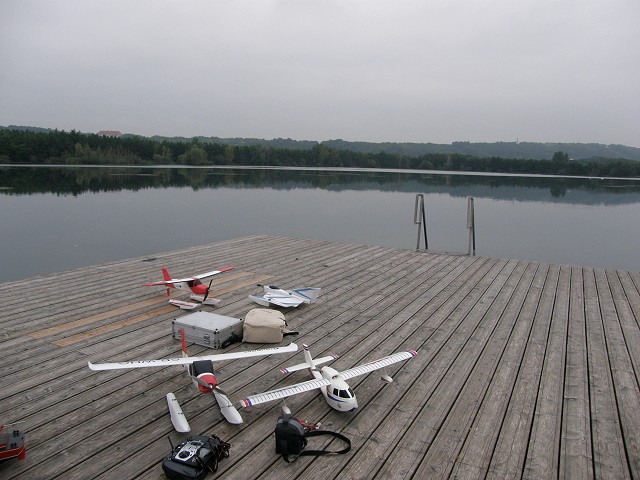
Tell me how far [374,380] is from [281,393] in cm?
98

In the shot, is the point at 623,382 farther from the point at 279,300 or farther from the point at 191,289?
the point at 191,289

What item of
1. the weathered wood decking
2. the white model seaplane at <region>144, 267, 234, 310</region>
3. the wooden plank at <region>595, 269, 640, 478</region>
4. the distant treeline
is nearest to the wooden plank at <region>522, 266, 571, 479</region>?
the weathered wood decking

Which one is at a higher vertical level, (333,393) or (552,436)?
(333,393)

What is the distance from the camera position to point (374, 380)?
12.8 ft

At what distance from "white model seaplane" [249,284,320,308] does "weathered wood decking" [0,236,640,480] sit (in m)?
0.14

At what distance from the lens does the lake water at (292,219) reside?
14.1 meters

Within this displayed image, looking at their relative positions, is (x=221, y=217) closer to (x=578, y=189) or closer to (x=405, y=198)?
(x=405, y=198)

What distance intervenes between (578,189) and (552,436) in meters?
32.8

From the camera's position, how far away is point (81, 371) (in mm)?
3967

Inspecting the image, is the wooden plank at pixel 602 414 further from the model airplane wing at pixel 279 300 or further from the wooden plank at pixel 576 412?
the model airplane wing at pixel 279 300

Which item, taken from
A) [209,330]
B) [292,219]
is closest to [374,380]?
[209,330]

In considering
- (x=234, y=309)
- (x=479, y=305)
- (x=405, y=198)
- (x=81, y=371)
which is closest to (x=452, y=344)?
(x=479, y=305)

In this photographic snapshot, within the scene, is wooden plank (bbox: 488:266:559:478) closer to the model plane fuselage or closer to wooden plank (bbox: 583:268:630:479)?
wooden plank (bbox: 583:268:630:479)

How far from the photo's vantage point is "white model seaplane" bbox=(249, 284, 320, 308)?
18.4 ft
